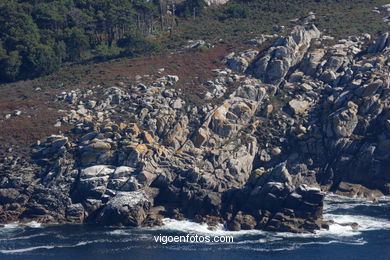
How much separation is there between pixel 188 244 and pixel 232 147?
2565cm

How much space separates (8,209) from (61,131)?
1722 cm

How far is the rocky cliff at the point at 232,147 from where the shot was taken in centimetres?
11100

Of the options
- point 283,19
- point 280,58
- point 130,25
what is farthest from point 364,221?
point 130,25

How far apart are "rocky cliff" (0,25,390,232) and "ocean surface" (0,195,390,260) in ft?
8.51

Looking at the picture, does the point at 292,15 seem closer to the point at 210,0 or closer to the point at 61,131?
the point at 210,0

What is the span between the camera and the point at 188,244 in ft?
338

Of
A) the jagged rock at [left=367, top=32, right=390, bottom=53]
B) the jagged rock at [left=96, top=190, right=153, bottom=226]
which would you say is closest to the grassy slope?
the jagged rock at [left=367, top=32, right=390, bottom=53]

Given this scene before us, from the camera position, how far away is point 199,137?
408 ft

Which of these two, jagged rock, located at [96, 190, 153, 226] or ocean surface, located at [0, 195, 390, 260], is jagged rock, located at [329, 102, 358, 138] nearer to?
ocean surface, located at [0, 195, 390, 260]

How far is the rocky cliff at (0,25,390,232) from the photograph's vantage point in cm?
11100

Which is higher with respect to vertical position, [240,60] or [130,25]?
[130,25]

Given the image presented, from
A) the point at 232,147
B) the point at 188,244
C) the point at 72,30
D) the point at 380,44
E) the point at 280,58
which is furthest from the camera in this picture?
the point at 72,30

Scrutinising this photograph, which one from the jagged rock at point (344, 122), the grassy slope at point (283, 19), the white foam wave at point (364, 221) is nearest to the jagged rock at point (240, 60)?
the grassy slope at point (283, 19)

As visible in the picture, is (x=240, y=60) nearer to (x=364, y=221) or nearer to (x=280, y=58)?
(x=280, y=58)
